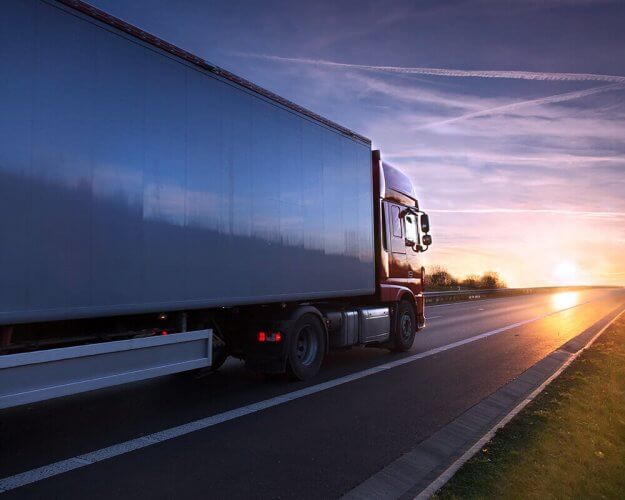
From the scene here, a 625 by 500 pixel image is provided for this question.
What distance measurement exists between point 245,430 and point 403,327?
19.2ft

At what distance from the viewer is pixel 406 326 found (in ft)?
36.1

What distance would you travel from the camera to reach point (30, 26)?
4.36 m

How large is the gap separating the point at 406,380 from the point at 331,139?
12.5ft

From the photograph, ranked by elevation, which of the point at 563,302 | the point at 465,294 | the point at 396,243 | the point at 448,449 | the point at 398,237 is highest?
the point at 398,237

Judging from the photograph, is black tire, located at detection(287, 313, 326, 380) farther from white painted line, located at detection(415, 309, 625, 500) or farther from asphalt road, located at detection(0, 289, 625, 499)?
white painted line, located at detection(415, 309, 625, 500)

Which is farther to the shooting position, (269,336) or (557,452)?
(269,336)

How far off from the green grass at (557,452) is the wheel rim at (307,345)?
9.84 ft

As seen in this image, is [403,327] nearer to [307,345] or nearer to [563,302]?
[307,345]

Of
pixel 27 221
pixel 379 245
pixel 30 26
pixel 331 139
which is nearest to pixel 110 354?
pixel 27 221

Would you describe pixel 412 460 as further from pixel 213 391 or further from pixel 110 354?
pixel 213 391

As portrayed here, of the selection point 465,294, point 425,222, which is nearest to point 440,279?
point 465,294

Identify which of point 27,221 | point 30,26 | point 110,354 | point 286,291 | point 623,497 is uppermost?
point 30,26

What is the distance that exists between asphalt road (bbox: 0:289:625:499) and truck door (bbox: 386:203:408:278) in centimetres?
189

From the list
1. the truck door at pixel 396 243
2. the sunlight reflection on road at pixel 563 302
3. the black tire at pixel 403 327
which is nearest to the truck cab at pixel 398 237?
the truck door at pixel 396 243
